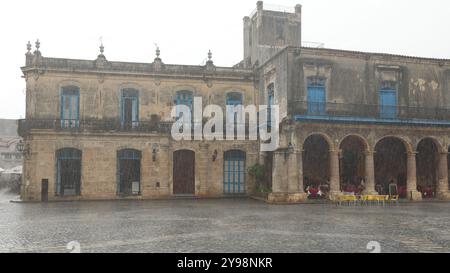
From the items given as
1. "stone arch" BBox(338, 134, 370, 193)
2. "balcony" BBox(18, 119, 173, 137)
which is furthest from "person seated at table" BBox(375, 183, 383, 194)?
"balcony" BBox(18, 119, 173, 137)

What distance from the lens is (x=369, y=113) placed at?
2317cm

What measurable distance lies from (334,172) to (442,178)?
19.7 ft

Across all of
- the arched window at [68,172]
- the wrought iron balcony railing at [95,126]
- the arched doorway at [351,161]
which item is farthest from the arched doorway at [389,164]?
the arched window at [68,172]

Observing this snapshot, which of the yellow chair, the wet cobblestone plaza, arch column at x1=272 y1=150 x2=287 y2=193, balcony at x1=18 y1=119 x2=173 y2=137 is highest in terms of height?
balcony at x1=18 y1=119 x2=173 y2=137

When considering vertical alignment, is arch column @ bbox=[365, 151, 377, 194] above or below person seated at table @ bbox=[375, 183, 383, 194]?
above

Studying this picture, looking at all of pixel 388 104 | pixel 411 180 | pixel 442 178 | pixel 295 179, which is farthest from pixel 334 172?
pixel 442 178

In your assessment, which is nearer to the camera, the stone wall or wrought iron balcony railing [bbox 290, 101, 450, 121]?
wrought iron balcony railing [bbox 290, 101, 450, 121]

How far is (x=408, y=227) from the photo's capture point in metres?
13.0

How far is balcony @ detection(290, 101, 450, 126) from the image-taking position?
22.0 metres

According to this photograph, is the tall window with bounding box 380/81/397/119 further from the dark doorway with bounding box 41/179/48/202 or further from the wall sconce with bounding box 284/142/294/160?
the dark doorway with bounding box 41/179/48/202

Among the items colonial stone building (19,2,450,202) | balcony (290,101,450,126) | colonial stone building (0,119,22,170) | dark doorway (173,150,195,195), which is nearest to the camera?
balcony (290,101,450,126)

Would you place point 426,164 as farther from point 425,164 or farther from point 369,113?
point 369,113

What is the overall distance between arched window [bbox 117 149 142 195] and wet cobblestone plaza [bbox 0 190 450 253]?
254 inches
